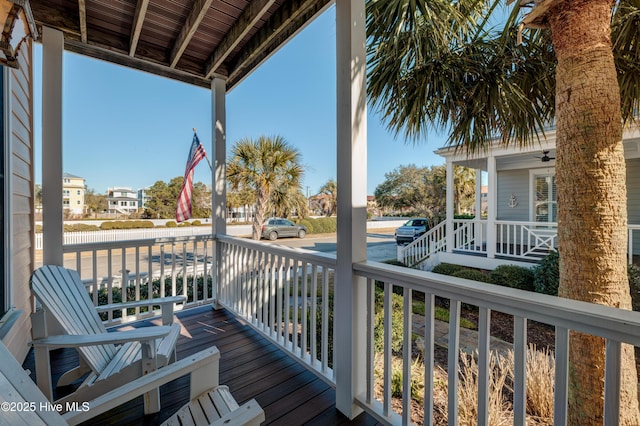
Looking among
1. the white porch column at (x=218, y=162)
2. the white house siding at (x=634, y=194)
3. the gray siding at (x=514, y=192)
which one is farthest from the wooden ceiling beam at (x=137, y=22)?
the white house siding at (x=634, y=194)

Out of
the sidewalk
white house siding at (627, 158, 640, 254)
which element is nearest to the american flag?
the sidewalk

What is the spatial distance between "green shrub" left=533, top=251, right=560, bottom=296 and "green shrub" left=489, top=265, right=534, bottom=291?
0.15m

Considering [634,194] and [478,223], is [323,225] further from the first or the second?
[634,194]

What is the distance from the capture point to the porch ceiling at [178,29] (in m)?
2.39

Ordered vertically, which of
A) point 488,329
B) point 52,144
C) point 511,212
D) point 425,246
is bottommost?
point 425,246

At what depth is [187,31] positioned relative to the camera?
2580 millimetres

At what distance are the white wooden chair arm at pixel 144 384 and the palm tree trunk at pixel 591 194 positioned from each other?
1.95 metres

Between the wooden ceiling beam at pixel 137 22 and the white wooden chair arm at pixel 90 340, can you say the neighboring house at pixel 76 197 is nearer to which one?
the wooden ceiling beam at pixel 137 22

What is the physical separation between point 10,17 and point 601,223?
2.93 m

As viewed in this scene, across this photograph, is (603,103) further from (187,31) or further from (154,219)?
(154,219)

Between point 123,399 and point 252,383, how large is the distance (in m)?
1.22

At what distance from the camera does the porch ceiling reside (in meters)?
2.39

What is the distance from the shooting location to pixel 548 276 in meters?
4.69

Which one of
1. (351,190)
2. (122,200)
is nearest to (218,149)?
(351,190)
